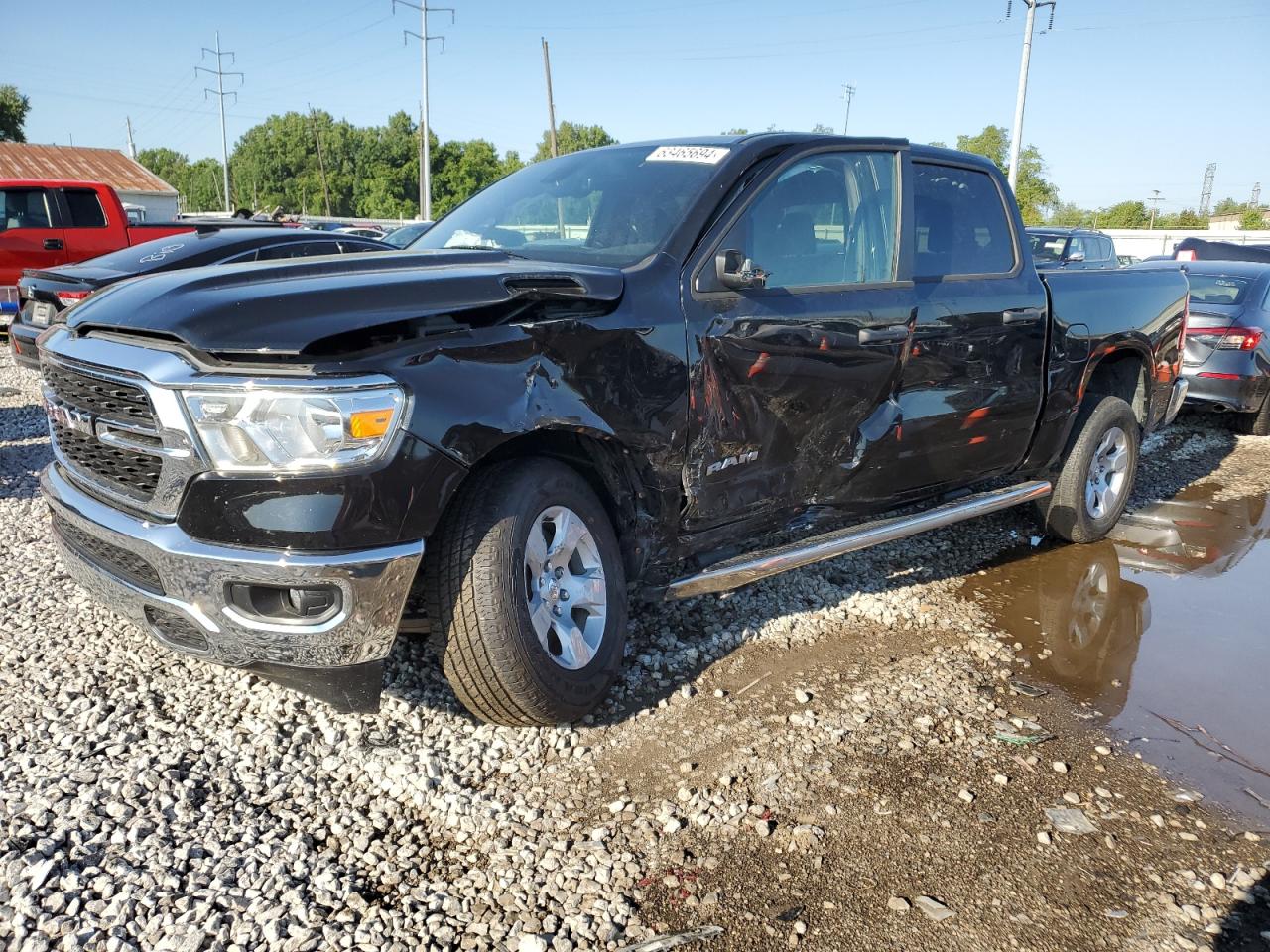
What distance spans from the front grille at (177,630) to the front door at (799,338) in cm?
162

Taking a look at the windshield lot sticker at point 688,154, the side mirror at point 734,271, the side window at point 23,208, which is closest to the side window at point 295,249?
the windshield lot sticker at point 688,154

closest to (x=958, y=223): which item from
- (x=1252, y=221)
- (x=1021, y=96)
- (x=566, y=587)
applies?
(x=566, y=587)

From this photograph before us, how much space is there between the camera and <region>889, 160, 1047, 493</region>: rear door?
4098 millimetres

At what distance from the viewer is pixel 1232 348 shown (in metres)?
8.66

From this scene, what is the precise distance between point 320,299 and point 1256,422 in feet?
31.9

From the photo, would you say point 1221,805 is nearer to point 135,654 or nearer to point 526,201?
point 526,201

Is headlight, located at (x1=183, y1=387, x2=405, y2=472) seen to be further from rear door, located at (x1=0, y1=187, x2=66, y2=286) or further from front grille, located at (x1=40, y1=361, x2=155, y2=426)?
rear door, located at (x1=0, y1=187, x2=66, y2=286)

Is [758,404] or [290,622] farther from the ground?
[758,404]

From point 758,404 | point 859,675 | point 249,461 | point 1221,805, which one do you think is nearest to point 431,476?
point 249,461

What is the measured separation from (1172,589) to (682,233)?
3412 millimetres

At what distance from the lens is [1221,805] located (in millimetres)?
2941

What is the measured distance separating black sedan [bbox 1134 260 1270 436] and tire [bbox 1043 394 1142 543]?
373 cm

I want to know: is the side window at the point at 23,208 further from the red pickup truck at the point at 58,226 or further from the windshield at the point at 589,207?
the windshield at the point at 589,207

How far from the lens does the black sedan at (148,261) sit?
722 centimetres
